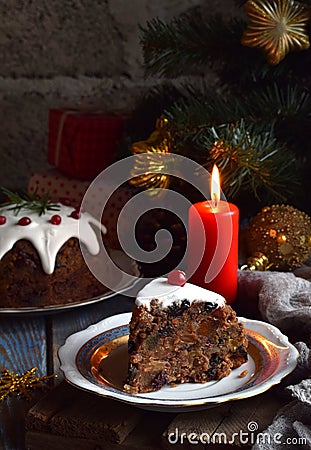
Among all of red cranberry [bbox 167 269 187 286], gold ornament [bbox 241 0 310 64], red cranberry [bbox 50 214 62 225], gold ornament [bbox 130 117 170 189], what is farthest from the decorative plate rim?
gold ornament [bbox 241 0 310 64]

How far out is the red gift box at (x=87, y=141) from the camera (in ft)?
5.97

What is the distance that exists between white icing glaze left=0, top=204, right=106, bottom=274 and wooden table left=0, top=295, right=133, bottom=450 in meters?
0.10

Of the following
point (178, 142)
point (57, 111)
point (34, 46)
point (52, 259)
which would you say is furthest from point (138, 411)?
point (34, 46)

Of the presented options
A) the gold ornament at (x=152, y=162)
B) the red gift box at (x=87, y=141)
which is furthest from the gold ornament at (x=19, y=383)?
the red gift box at (x=87, y=141)

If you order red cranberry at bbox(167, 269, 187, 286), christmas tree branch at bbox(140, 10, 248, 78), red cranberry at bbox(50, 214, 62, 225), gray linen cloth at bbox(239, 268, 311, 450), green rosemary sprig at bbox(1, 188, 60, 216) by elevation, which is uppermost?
christmas tree branch at bbox(140, 10, 248, 78)

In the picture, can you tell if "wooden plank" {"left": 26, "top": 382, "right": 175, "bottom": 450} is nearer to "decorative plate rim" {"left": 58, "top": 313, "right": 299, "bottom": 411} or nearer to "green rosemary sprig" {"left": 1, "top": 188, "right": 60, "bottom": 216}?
"decorative plate rim" {"left": 58, "top": 313, "right": 299, "bottom": 411}

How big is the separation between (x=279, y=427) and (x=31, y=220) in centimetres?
66

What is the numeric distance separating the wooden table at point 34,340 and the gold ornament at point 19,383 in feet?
0.04

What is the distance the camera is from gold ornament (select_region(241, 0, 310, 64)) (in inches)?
60.6

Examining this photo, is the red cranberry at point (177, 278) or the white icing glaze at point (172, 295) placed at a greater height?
the red cranberry at point (177, 278)

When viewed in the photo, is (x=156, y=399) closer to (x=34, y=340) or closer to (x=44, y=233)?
(x=34, y=340)

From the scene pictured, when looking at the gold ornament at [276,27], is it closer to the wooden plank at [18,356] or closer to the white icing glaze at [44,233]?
the white icing glaze at [44,233]

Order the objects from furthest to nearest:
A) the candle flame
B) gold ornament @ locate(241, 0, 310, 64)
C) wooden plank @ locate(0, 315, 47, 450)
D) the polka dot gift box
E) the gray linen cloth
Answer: the polka dot gift box, gold ornament @ locate(241, 0, 310, 64), the candle flame, wooden plank @ locate(0, 315, 47, 450), the gray linen cloth

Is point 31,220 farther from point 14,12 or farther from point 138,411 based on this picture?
point 14,12
